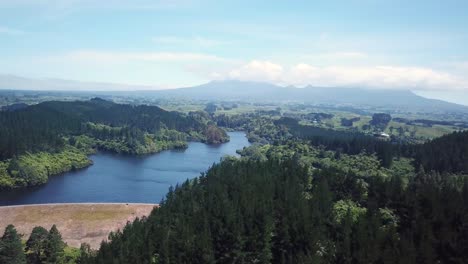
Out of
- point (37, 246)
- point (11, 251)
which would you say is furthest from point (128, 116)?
point (11, 251)

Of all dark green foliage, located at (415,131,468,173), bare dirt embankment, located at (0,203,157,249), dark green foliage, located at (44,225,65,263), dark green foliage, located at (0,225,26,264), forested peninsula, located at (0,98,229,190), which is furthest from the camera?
forested peninsula, located at (0,98,229,190)

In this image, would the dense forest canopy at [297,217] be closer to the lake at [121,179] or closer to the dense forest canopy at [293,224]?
the dense forest canopy at [293,224]

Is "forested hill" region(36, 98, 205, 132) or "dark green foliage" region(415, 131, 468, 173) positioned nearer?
"dark green foliage" region(415, 131, 468, 173)

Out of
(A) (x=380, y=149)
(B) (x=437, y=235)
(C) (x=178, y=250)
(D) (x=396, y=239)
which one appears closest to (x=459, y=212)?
(B) (x=437, y=235)

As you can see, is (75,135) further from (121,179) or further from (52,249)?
(52,249)

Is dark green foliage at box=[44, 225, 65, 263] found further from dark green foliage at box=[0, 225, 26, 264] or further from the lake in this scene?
the lake

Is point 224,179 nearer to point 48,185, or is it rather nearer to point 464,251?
point 464,251

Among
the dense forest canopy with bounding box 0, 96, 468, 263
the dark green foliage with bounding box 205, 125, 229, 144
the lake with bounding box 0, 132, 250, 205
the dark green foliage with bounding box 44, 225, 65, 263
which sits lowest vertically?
the lake with bounding box 0, 132, 250, 205

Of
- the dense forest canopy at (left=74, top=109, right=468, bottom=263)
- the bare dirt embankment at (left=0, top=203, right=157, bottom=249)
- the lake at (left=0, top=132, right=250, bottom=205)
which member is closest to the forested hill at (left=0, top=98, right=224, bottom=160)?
the lake at (left=0, top=132, right=250, bottom=205)
